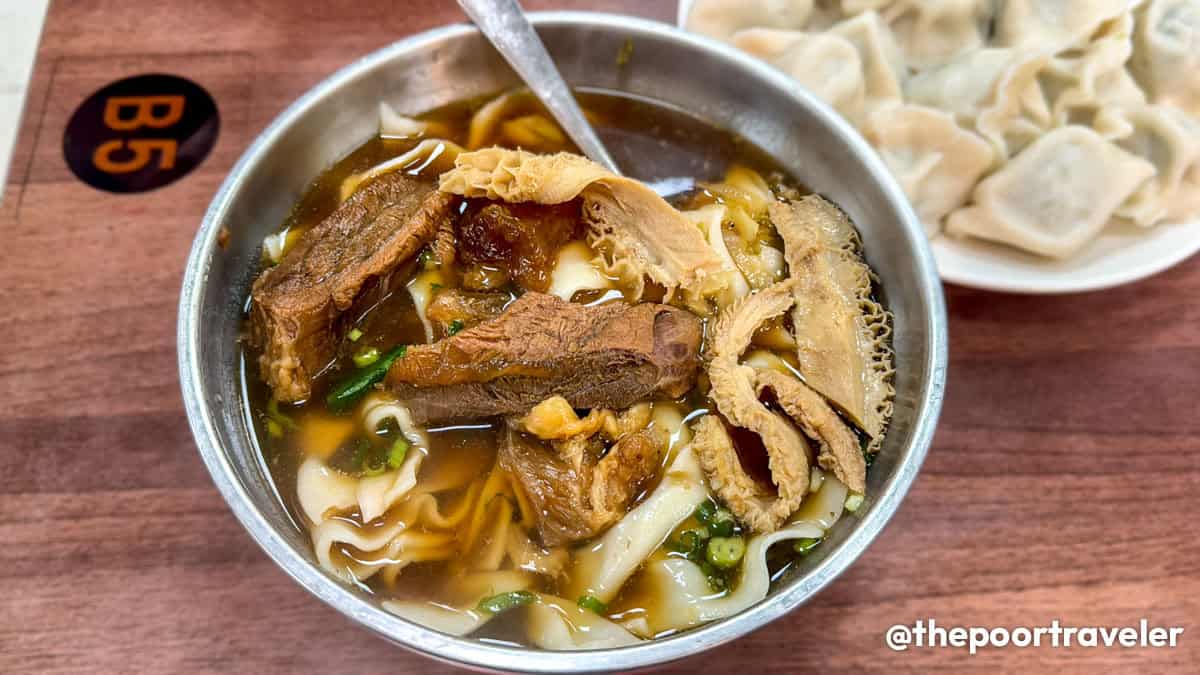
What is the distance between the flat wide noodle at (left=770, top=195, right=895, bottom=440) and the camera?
6.63 feet

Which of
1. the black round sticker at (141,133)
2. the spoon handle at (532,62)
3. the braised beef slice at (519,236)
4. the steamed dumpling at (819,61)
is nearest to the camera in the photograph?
the braised beef slice at (519,236)

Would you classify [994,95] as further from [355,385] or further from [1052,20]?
[355,385]

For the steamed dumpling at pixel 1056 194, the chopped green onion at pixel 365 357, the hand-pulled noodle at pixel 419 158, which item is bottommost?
the chopped green onion at pixel 365 357

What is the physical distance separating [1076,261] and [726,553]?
1.69m

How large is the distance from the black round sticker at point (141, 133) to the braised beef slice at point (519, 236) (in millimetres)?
1235

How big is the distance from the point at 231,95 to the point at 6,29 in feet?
4.18

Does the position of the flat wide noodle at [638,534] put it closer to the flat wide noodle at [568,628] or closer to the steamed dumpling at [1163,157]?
the flat wide noodle at [568,628]

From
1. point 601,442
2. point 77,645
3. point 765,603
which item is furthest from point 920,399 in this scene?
point 77,645

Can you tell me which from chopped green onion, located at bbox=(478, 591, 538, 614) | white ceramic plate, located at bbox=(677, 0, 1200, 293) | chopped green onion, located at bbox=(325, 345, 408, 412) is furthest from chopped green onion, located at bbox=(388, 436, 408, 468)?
white ceramic plate, located at bbox=(677, 0, 1200, 293)

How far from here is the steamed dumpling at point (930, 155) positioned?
289cm

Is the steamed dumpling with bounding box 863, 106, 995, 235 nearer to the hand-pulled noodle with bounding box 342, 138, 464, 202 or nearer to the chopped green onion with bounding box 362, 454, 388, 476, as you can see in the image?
the hand-pulled noodle with bounding box 342, 138, 464, 202

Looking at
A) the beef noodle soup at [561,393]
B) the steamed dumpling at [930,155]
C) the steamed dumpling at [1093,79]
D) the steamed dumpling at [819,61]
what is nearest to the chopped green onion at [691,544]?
the beef noodle soup at [561,393]

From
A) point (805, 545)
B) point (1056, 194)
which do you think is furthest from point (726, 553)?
point (1056, 194)

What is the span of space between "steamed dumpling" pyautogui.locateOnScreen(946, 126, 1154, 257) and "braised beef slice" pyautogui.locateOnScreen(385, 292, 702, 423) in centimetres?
139
